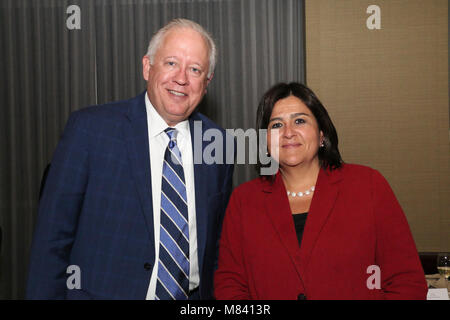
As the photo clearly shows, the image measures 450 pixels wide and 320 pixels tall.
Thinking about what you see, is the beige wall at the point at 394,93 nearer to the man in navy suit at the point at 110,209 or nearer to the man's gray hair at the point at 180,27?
the man's gray hair at the point at 180,27

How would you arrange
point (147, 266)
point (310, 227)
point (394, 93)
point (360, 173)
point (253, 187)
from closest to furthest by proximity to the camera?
1. point (147, 266)
2. point (310, 227)
3. point (360, 173)
4. point (253, 187)
5. point (394, 93)

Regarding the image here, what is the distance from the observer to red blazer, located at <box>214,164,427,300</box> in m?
1.57

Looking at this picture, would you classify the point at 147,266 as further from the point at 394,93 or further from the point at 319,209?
the point at 394,93

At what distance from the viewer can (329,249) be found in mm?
1594

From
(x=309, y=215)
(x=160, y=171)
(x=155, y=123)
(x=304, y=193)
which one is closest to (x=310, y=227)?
(x=309, y=215)

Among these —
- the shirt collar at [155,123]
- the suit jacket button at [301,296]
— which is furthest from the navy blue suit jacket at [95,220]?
the suit jacket button at [301,296]

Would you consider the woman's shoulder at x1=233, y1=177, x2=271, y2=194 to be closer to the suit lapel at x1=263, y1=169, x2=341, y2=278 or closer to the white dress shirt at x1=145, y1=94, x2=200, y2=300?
the suit lapel at x1=263, y1=169, x2=341, y2=278

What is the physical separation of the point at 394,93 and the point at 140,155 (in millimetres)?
2988

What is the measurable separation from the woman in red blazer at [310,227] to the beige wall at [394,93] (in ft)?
6.93

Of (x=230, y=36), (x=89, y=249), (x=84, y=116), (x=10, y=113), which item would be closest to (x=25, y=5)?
(x=10, y=113)

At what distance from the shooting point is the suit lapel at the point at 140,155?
1.54 meters

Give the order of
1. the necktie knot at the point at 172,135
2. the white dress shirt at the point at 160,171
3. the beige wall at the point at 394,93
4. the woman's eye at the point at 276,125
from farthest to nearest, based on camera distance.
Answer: the beige wall at the point at 394,93 → the woman's eye at the point at 276,125 → the necktie knot at the point at 172,135 → the white dress shirt at the point at 160,171

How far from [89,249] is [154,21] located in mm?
3005
